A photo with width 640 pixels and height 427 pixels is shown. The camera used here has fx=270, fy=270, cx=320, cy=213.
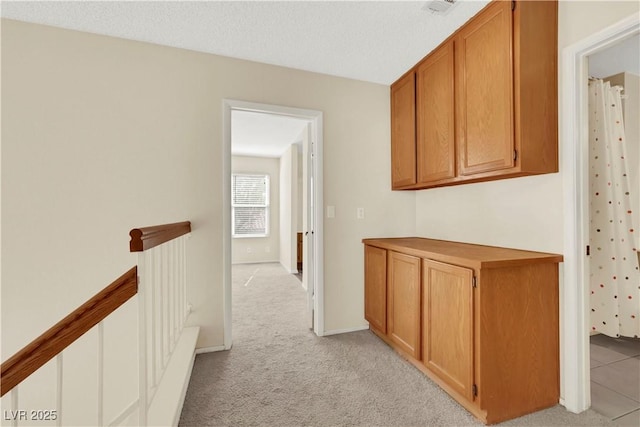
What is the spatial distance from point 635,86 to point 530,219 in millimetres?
2046

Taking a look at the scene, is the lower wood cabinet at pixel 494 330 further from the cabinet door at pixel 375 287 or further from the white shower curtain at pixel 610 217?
the white shower curtain at pixel 610 217

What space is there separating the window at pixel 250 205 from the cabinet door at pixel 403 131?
4.26m

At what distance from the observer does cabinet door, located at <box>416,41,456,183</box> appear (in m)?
2.09

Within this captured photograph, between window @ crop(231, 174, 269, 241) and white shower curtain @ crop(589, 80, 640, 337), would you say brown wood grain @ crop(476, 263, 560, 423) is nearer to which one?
white shower curtain @ crop(589, 80, 640, 337)

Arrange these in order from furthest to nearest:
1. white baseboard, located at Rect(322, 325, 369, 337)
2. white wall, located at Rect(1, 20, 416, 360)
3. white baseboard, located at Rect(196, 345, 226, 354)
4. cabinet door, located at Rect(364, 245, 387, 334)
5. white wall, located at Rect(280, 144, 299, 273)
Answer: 1. white wall, located at Rect(280, 144, 299, 273)
2. white baseboard, located at Rect(322, 325, 369, 337)
3. cabinet door, located at Rect(364, 245, 387, 334)
4. white baseboard, located at Rect(196, 345, 226, 354)
5. white wall, located at Rect(1, 20, 416, 360)

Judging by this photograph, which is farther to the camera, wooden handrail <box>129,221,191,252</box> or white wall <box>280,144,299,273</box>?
white wall <box>280,144,299,273</box>

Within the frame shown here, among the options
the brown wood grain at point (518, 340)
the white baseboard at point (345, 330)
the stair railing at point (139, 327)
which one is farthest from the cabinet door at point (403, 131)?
the stair railing at point (139, 327)

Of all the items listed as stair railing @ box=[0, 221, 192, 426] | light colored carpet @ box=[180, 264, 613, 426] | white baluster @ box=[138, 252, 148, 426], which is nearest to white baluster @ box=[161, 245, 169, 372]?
stair railing @ box=[0, 221, 192, 426]

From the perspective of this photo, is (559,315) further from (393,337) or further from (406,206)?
(406,206)

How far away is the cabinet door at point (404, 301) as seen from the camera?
2.01 metres

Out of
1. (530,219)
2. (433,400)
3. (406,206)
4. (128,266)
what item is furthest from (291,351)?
(530,219)

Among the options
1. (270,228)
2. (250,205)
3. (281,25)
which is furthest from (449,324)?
(250,205)

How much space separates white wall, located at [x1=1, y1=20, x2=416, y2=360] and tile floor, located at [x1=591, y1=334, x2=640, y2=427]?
106 inches

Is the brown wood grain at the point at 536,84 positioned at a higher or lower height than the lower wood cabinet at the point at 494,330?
higher
